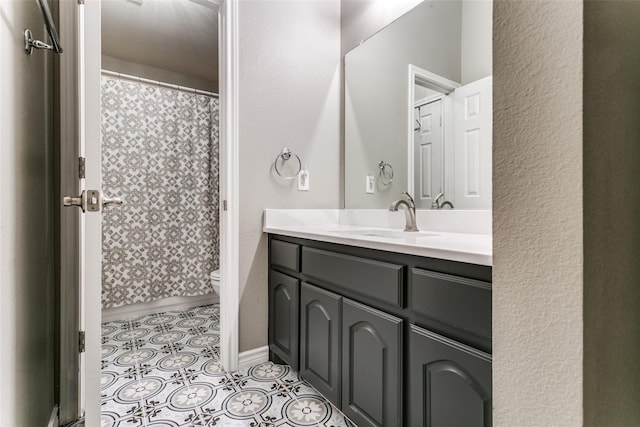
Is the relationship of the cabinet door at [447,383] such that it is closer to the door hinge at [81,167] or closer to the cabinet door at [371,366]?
the cabinet door at [371,366]

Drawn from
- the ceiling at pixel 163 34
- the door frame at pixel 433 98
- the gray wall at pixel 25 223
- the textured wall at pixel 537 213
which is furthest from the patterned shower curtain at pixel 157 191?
the textured wall at pixel 537 213

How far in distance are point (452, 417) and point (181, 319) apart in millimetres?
2305

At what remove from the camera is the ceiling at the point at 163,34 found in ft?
7.47

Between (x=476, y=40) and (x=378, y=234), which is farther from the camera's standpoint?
(x=378, y=234)

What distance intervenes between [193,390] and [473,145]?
172 cm

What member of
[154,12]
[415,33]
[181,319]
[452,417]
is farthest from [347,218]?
[154,12]

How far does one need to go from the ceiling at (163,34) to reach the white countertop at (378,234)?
1361 mm

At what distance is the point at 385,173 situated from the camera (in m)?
1.93

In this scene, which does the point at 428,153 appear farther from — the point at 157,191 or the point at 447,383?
the point at 157,191

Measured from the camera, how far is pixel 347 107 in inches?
85.1

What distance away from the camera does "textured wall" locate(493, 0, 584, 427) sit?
42 centimetres

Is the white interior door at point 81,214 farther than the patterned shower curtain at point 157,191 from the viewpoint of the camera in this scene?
No

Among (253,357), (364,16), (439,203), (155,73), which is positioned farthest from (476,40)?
(155,73)

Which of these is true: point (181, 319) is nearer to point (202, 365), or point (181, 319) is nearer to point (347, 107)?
point (202, 365)
